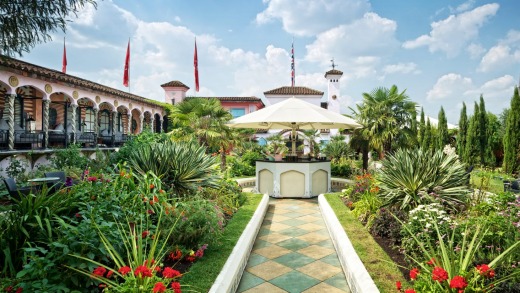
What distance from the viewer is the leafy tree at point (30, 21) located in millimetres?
5629

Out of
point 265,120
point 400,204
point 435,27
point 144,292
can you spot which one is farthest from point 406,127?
point 144,292

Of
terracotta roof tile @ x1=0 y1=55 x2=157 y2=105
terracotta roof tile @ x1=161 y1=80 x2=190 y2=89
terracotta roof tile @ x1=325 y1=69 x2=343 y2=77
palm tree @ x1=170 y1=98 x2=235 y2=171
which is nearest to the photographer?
terracotta roof tile @ x1=0 y1=55 x2=157 y2=105

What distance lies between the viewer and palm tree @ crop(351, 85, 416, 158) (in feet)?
40.4

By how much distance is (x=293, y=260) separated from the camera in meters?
4.67

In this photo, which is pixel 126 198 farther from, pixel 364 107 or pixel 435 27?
pixel 364 107

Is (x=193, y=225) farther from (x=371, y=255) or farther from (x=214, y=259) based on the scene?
(x=371, y=255)

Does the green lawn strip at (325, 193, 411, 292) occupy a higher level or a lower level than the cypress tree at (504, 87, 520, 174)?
lower

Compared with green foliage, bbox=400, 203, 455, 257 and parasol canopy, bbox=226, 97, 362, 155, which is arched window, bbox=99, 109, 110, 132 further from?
green foliage, bbox=400, 203, 455, 257

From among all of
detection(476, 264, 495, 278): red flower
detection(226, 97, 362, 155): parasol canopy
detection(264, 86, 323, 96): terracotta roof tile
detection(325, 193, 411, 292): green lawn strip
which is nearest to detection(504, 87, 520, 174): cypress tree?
detection(226, 97, 362, 155): parasol canopy

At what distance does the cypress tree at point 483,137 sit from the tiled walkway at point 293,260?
603 inches

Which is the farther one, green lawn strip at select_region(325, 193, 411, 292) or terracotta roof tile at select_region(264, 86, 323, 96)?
terracotta roof tile at select_region(264, 86, 323, 96)

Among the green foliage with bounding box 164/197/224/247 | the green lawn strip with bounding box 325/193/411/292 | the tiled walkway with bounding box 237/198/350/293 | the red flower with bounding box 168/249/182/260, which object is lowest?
the tiled walkway with bounding box 237/198/350/293

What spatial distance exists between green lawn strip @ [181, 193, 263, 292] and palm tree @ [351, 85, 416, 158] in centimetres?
780

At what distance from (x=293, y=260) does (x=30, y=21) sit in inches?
252
